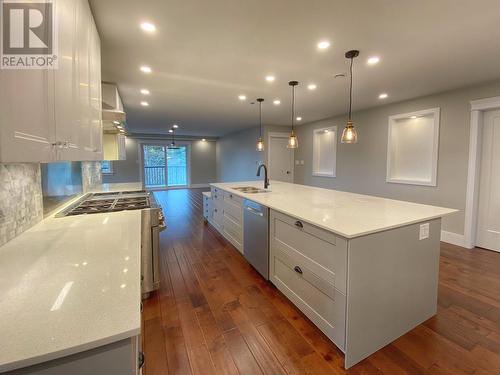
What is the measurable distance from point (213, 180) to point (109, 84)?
26.5 ft

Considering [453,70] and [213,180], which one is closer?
[453,70]

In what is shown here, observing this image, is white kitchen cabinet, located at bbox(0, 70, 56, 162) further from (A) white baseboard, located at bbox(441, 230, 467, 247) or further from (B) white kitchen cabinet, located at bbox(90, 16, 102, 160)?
(A) white baseboard, located at bbox(441, 230, 467, 247)

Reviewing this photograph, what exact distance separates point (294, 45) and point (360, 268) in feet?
6.69

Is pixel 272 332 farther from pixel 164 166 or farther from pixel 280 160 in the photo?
pixel 164 166

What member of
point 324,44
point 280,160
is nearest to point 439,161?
point 324,44

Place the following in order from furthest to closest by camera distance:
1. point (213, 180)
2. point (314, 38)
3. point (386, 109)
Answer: point (213, 180) → point (386, 109) → point (314, 38)

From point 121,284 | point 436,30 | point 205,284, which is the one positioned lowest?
point 205,284

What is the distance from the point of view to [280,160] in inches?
279

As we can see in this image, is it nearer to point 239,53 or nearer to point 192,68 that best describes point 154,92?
point 192,68

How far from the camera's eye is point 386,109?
4523 mm

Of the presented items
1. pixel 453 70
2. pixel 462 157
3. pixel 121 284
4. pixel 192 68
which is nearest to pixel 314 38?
pixel 192 68

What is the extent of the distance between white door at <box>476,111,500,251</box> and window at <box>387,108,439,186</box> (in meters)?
0.57

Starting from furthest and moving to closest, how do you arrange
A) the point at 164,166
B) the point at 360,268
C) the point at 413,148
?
the point at 164,166 < the point at 413,148 < the point at 360,268

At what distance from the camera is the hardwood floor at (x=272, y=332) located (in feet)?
5.08
